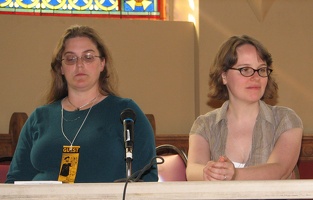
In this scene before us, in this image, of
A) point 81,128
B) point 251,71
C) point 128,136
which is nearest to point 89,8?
point 81,128

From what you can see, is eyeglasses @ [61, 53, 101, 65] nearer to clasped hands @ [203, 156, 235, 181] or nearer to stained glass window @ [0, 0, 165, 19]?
clasped hands @ [203, 156, 235, 181]

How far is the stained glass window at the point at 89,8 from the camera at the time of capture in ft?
25.9

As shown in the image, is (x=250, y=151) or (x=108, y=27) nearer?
(x=250, y=151)

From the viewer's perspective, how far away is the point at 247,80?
12.3 ft

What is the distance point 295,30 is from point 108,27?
2064mm

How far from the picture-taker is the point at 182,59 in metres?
7.85

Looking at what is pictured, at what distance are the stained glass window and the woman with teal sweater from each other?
387 cm

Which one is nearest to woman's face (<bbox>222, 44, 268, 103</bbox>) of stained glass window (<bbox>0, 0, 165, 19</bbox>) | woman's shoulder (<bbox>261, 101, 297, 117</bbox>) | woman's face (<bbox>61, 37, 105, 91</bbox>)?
woman's shoulder (<bbox>261, 101, 297, 117</bbox>)

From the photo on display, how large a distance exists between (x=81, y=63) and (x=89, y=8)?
4239 mm

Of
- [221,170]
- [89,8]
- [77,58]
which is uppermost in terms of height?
[89,8]

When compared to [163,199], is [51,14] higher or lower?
higher

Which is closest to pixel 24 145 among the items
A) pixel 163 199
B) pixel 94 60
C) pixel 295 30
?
pixel 94 60

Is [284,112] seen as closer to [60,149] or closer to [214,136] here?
[214,136]

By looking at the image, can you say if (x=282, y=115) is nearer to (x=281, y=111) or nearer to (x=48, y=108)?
(x=281, y=111)
